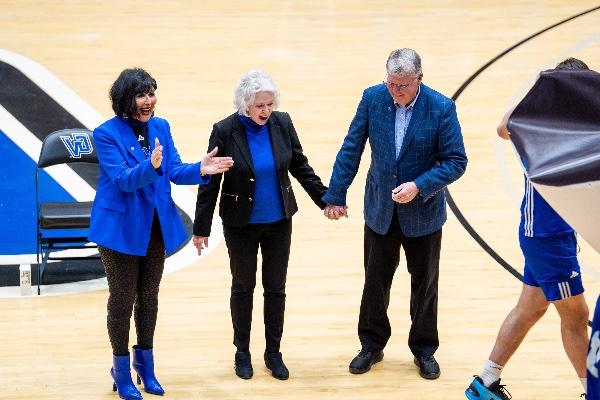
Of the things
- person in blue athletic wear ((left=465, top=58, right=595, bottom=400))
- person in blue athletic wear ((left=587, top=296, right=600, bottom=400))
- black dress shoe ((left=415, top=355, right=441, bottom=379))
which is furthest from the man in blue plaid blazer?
person in blue athletic wear ((left=587, top=296, right=600, bottom=400))

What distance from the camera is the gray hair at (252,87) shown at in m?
5.64

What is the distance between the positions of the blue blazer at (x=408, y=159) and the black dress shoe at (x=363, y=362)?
753 mm

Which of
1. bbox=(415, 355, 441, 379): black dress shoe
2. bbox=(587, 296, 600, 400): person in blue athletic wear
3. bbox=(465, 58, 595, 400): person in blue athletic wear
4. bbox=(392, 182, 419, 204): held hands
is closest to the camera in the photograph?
bbox=(587, 296, 600, 400): person in blue athletic wear

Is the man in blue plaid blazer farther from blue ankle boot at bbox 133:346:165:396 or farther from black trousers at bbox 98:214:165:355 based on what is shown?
blue ankle boot at bbox 133:346:165:396

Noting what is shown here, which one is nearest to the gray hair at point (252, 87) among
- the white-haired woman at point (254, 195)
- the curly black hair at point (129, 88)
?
the white-haired woman at point (254, 195)

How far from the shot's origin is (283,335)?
Result: 6.63 meters

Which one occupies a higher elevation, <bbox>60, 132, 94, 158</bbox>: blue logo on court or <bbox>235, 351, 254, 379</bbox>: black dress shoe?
<bbox>60, 132, 94, 158</bbox>: blue logo on court

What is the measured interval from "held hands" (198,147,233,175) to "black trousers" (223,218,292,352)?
0.55 m

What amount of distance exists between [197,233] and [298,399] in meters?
1.04

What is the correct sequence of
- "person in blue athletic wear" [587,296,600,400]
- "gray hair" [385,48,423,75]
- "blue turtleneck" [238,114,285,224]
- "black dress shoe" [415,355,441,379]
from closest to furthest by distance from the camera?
"person in blue athletic wear" [587,296,600,400] → "gray hair" [385,48,423,75] → "blue turtleneck" [238,114,285,224] → "black dress shoe" [415,355,441,379]

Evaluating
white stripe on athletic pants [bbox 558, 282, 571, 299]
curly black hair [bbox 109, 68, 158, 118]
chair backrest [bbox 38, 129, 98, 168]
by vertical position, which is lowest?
white stripe on athletic pants [bbox 558, 282, 571, 299]

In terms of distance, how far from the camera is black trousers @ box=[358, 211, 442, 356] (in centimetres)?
595

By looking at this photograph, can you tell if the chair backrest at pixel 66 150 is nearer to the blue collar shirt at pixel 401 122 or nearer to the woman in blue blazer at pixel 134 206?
the woman in blue blazer at pixel 134 206

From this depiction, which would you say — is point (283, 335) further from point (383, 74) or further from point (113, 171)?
point (383, 74)
